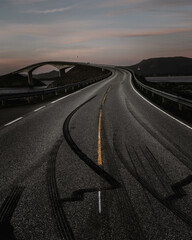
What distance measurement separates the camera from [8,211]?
3.79m

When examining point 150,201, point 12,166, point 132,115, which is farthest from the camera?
point 132,115

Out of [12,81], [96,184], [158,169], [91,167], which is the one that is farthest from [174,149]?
[12,81]

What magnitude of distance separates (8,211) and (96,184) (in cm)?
179

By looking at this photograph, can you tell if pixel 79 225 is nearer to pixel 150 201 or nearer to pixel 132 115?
pixel 150 201

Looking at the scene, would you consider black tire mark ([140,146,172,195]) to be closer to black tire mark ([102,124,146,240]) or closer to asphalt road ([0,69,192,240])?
asphalt road ([0,69,192,240])

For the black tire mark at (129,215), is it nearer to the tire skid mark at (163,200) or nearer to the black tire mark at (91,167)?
the black tire mark at (91,167)

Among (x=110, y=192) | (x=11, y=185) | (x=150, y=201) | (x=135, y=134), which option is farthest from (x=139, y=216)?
(x=135, y=134)

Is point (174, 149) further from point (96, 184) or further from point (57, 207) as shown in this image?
point (57, 207)

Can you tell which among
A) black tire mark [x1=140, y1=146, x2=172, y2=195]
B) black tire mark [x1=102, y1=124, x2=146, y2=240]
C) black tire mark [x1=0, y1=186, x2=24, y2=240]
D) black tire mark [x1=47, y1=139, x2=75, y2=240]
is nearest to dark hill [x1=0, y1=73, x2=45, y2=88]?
black tire mark [x1=140, y1=146, x2=172, y2=195]

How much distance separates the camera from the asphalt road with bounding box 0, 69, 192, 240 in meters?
3.37

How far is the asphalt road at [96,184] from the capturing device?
337 centimetres

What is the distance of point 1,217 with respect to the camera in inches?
143

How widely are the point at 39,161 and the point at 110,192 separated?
2.48 metres

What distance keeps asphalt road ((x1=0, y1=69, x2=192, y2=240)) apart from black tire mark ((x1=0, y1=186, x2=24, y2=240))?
15 millimetres
